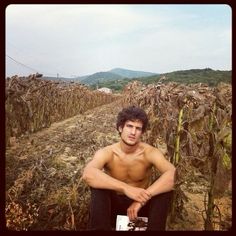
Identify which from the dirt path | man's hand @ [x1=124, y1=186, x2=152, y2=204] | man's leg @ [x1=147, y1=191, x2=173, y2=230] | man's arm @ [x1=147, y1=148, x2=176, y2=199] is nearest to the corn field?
the dirt path

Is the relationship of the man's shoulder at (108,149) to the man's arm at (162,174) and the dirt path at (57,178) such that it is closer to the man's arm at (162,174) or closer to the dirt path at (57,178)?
the dirt path at (57,178)

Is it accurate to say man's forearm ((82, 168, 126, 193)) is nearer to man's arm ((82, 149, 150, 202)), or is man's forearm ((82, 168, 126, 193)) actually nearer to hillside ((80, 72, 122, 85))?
man's arm ((82, 149, 150, 202))

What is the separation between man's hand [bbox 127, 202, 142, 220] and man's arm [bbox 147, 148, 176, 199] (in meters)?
0.14

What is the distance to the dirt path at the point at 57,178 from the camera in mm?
3520

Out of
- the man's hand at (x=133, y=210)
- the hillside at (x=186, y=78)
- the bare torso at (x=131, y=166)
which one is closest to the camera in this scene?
the man's hand at (x=133, y=210)

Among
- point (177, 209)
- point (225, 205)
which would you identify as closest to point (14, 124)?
point (177, 209)

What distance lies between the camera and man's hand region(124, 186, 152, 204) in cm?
341

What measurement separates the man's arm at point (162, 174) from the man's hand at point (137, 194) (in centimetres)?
4

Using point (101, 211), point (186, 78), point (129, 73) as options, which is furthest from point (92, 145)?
point (186, 78)

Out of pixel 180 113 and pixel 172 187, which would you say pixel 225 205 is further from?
pixel 180 113

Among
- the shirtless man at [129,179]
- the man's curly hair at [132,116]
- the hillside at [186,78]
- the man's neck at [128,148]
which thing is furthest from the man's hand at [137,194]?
the hillside at [186,78]

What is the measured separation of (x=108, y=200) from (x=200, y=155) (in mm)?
845

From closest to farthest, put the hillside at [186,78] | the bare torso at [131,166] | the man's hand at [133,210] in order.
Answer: the man's hand at [133,210], the bare torso at [131,166], the hillside at [186,78]
